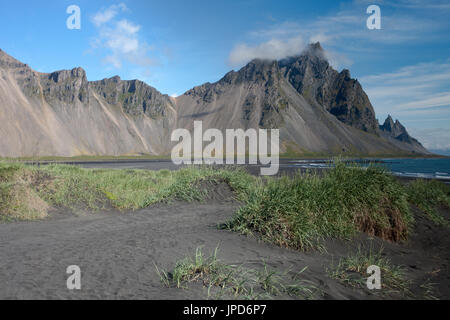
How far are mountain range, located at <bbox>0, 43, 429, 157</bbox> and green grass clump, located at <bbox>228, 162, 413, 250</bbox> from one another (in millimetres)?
84593

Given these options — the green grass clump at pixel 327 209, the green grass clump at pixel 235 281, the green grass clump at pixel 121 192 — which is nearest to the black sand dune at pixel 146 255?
the green grass clump at pixel 235 281

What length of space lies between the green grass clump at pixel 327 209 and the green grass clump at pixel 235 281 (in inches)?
81.9

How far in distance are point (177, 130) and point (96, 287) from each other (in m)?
147

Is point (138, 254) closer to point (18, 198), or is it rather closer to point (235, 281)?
point (235, 281)

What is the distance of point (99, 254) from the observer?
5.58m

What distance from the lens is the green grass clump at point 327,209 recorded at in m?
7.08

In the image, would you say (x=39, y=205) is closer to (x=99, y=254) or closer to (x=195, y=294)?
(x=99, y=254)

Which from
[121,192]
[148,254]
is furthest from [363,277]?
[121,192]

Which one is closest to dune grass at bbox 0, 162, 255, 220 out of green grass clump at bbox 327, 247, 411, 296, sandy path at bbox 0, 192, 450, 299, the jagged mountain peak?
sandy path at bbox 0, 192, 450, 299

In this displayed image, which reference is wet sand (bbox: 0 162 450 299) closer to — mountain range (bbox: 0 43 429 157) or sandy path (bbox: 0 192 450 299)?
sandy path (bbox: 0 192 450 299)

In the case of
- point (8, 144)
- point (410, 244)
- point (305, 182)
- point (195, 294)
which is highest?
point (8, 144)

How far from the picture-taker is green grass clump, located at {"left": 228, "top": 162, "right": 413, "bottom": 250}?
7078mm
